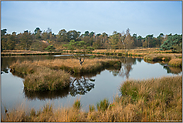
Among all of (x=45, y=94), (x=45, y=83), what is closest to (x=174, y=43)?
(x=45, y=83)

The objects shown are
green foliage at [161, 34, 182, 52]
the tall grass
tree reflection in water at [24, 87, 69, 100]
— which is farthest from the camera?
green foliage at [161, 34, 182, 52]

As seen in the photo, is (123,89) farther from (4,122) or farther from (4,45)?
(4,45)

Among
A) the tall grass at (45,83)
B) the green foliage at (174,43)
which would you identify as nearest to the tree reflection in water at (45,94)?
the tall grass at (45,83)

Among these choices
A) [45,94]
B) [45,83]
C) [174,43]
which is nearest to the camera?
[45,94]

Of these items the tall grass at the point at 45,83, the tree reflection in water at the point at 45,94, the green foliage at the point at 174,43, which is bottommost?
the tree reflection in water at the point at 45,94

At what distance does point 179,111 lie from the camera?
16.6ft

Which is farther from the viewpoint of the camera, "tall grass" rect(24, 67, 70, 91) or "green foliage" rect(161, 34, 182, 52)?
"green foliage" rect(161, 34, 182, 52)

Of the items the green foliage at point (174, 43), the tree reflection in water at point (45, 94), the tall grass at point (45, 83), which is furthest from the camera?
the green foliage at point (174, 43)

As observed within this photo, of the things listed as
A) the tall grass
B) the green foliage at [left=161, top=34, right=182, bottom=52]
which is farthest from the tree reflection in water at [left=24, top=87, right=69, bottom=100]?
the green foliage at [left=161, top=34, right=182, bottom=52]

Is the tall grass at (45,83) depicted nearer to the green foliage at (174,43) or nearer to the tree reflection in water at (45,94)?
the tree reflection in water at (45,94)

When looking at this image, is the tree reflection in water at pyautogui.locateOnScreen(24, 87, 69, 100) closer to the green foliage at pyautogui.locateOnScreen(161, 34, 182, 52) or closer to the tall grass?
the tall grass

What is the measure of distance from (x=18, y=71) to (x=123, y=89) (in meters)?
13.3

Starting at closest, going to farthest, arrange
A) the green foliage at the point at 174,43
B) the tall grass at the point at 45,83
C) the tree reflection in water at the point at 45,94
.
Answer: the tree reflection in water at the point at 45,94, the tall grass at the point at 45,83, the green foliage at the point at 174,43

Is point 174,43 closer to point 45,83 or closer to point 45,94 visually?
point 45,83
